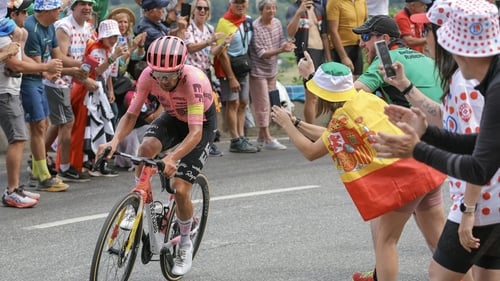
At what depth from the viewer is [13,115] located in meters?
10.5

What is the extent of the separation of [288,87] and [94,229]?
708 cm

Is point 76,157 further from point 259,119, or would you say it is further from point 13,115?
point 259,119

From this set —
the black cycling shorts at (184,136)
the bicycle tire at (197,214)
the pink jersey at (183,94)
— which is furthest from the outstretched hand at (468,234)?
A: the bicycle tire at (197,214)

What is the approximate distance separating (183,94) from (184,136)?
0.66 m

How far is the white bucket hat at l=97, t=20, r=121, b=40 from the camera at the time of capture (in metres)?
11.9

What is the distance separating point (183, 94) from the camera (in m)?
7.67

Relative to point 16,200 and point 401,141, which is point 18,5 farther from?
point 401,141

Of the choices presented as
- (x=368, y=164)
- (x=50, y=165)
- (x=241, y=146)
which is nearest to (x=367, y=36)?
(x=368, y=164)

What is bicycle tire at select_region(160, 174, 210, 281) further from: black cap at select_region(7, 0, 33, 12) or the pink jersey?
black cap at select_region(7, 0, 33, 12)

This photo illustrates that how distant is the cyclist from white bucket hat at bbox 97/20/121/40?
12.9ft

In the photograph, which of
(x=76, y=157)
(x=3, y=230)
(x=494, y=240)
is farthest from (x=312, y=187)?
(x=494, y=240)

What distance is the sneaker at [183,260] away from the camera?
790cm

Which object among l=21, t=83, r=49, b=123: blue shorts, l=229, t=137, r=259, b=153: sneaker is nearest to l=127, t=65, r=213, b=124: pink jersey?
l=21, t=83, r=49, b=123: blue shorts

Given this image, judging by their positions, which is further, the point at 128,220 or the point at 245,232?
the point at 245,232
